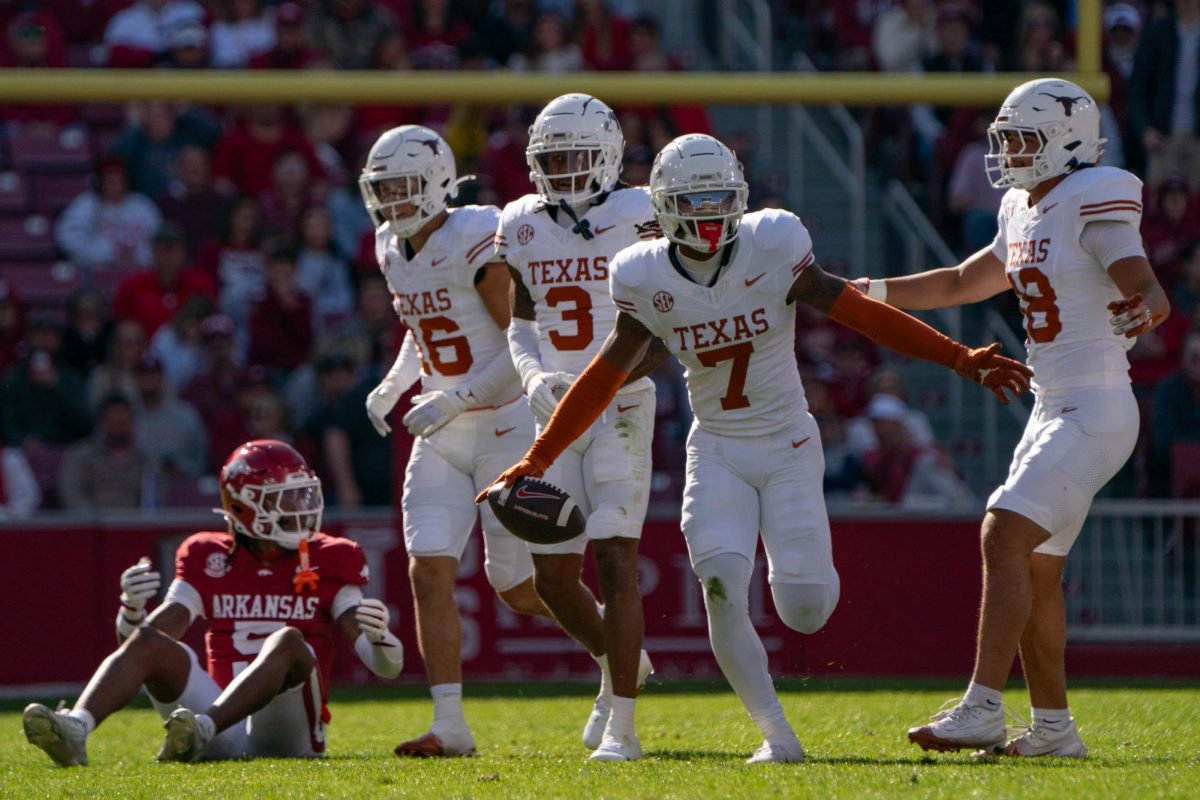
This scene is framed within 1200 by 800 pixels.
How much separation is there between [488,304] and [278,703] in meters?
1.61

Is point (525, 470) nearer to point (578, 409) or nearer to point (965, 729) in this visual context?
point (578, 409)

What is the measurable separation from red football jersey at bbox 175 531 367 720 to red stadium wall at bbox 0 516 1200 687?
319 cm

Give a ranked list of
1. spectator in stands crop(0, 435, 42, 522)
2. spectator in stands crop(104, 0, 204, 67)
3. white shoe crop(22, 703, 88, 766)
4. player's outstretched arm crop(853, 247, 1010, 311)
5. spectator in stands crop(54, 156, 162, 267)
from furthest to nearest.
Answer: spectator in stands crop(104, 0, 204, 67)
spectator in stands crop(54, 156, 162, 267)
spectator in stands crop(0, 435, 42, 522)
player's outstretched arm crop(853, 247, 1010, 311)
white shoe crop(22, 703, 88, 766)

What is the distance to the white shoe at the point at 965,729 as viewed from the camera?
222 inches

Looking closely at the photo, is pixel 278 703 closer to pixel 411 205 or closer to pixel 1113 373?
pixel 411 205

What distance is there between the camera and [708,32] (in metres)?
13.9

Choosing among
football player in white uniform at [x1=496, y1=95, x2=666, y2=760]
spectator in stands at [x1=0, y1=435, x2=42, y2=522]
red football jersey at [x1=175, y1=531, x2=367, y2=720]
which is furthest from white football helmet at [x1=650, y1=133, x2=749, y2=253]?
spectator in stands at [x1=0, y1=435, x2=42, y2=522]

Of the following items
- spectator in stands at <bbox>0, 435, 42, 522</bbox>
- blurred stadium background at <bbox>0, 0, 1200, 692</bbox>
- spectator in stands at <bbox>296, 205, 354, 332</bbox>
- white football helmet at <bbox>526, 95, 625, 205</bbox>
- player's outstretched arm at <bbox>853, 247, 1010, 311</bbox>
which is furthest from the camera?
spectator in stands at <bbox>296, 205, 354, 332</bbox>

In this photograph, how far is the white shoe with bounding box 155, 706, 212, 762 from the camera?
19.3ft

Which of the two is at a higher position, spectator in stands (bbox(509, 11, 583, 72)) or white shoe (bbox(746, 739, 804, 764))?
spectator in stands (bbox(509, 11, 583, 72))

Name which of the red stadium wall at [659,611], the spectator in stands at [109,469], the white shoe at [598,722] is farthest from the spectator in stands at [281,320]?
the white shoe at [598,722]

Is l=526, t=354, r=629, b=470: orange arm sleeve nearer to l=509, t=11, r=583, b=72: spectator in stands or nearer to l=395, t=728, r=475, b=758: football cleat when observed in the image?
l=395, t=728, r=475, b=758: football cleat

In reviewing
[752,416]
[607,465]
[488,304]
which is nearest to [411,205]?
[488,304]

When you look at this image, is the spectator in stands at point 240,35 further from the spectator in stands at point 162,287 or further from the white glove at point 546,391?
the white glove at point 546,391
